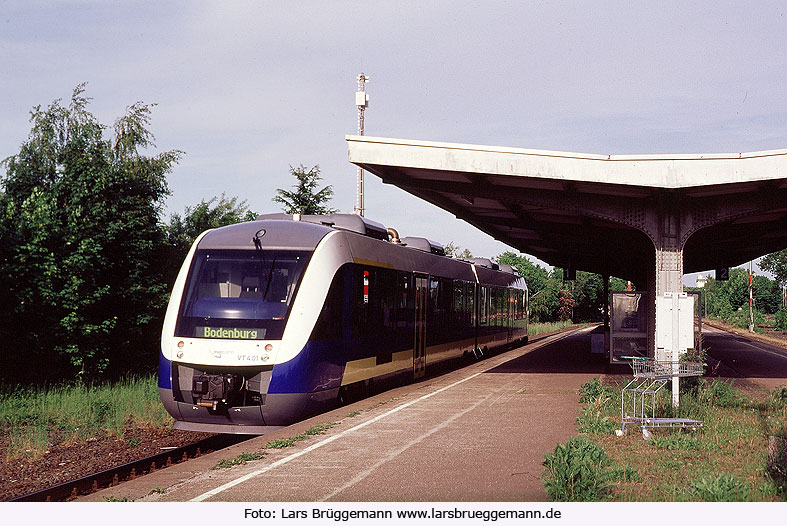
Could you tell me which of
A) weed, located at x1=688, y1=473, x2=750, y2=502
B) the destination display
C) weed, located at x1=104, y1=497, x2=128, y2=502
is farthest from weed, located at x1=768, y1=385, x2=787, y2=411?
weed, located at x1=104, y1=497, x2=128, y2=502

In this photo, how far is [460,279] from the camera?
75.0 ft

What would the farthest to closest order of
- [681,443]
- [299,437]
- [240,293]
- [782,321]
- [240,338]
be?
[782,321] < [240,293] < [240,338] < [299,437] < [681,443]

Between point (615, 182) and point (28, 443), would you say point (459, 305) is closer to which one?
point (615, 182)

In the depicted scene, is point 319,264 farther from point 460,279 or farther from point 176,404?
point 460,279

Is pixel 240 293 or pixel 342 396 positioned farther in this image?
pixel 342 396

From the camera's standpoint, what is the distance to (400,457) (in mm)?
8961

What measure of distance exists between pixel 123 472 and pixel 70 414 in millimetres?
5850

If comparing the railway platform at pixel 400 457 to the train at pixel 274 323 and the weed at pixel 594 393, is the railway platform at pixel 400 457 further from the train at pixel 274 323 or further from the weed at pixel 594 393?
the train at pixel 274 323

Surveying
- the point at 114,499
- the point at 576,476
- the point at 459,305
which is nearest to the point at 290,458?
the point at 114,499

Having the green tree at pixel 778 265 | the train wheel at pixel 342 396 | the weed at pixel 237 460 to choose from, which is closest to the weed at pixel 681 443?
the weed at pixel 237 460

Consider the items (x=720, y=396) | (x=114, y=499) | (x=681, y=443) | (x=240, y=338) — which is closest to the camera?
(x=114, y=499)

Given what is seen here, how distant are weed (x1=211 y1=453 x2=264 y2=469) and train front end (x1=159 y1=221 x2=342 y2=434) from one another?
235cm

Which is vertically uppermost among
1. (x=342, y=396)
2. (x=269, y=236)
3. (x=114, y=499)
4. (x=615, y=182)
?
(x=615, y=182)

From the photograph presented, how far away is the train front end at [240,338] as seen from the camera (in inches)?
456
